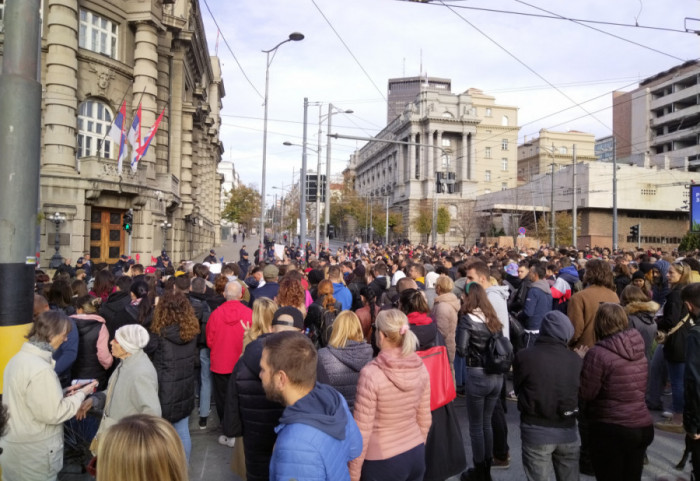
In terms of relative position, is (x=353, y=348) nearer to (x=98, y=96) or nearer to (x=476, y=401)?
(x=476, y=401)

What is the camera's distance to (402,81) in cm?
18400

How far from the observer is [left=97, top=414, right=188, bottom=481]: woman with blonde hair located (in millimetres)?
1800

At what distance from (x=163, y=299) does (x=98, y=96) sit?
21.3 metres

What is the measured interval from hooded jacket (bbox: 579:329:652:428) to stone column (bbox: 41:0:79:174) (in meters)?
21.6

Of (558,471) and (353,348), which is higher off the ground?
(353,348)

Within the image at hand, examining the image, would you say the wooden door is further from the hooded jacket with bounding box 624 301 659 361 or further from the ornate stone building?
the hooded jacket with bounding box 624 301 659 361

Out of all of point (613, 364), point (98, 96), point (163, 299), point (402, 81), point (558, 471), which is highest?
point (402, 81)

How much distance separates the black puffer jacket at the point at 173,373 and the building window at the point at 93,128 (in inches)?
799

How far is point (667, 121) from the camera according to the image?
75562 mm

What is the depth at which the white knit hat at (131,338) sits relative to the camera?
13.4 ft

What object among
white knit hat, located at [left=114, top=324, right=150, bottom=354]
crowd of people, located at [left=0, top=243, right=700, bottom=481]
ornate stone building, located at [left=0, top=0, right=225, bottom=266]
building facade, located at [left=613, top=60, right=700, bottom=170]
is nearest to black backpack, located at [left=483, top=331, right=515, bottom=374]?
crowd of people, located at [left=0, top=243, right=700, bottom=481]

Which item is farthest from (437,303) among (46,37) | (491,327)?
(46,37)

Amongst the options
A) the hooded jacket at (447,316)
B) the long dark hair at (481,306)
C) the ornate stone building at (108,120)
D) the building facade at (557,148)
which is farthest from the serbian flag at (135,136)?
the building facade at (557,148)

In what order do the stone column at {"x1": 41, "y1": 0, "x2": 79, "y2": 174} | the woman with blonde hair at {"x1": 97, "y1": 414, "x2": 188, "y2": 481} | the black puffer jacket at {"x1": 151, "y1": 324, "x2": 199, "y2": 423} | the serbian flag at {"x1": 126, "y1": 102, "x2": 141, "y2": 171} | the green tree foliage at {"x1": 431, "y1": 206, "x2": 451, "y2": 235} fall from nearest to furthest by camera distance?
the woman with blonde hair at {"x1": 97, "y1": 414, "x2": 188, "y2": 481}
the black puffer jacket at {"x1": 151, "y1": 324, "x2": 199, "y2": 423}
the serbian flag at {"x1": 126, "y1": 102, "x2": 141, "y2": 171}
the stone column at {"x1": 41, "y1": 0, "x2": 79, "y2": 174}
the green tree foliage at {"x1": 431, "y1": 206, "x2": 451, "y2": 235}
